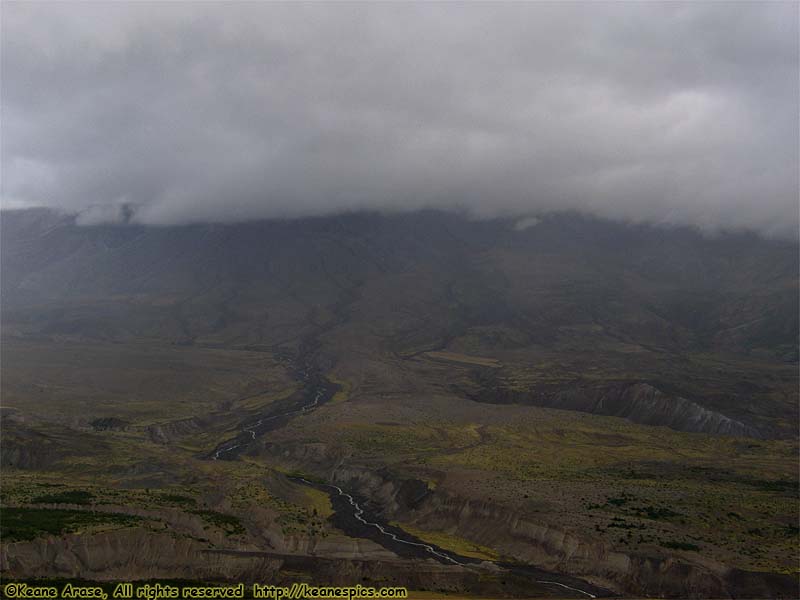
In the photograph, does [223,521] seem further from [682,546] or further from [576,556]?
[682,546]

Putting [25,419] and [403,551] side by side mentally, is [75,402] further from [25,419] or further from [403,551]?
[403,551]

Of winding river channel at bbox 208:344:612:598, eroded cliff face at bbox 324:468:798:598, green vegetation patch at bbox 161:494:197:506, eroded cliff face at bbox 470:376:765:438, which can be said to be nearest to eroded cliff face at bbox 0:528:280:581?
green vegetation patch at bbox 161:494:197:506

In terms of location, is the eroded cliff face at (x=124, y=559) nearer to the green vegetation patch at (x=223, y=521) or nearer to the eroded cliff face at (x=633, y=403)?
the green vegetation patch at (x=223, y=521)

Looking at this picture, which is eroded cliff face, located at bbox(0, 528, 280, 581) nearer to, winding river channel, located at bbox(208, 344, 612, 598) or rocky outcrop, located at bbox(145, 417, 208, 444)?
winding river channel, located at bbox(208, 344, 612, 598)

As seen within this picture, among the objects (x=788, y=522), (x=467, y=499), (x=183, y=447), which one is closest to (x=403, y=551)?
(x=467, y=499)

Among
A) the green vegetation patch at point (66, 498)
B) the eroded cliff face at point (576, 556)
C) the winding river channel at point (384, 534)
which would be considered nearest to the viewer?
the eroded cliff face at point (576, 556)

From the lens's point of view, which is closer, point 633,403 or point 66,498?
point 66,498

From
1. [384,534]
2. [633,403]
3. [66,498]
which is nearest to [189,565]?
[66,498]

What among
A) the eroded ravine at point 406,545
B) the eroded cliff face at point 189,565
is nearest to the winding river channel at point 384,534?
the eroded ravine at point 406,545
